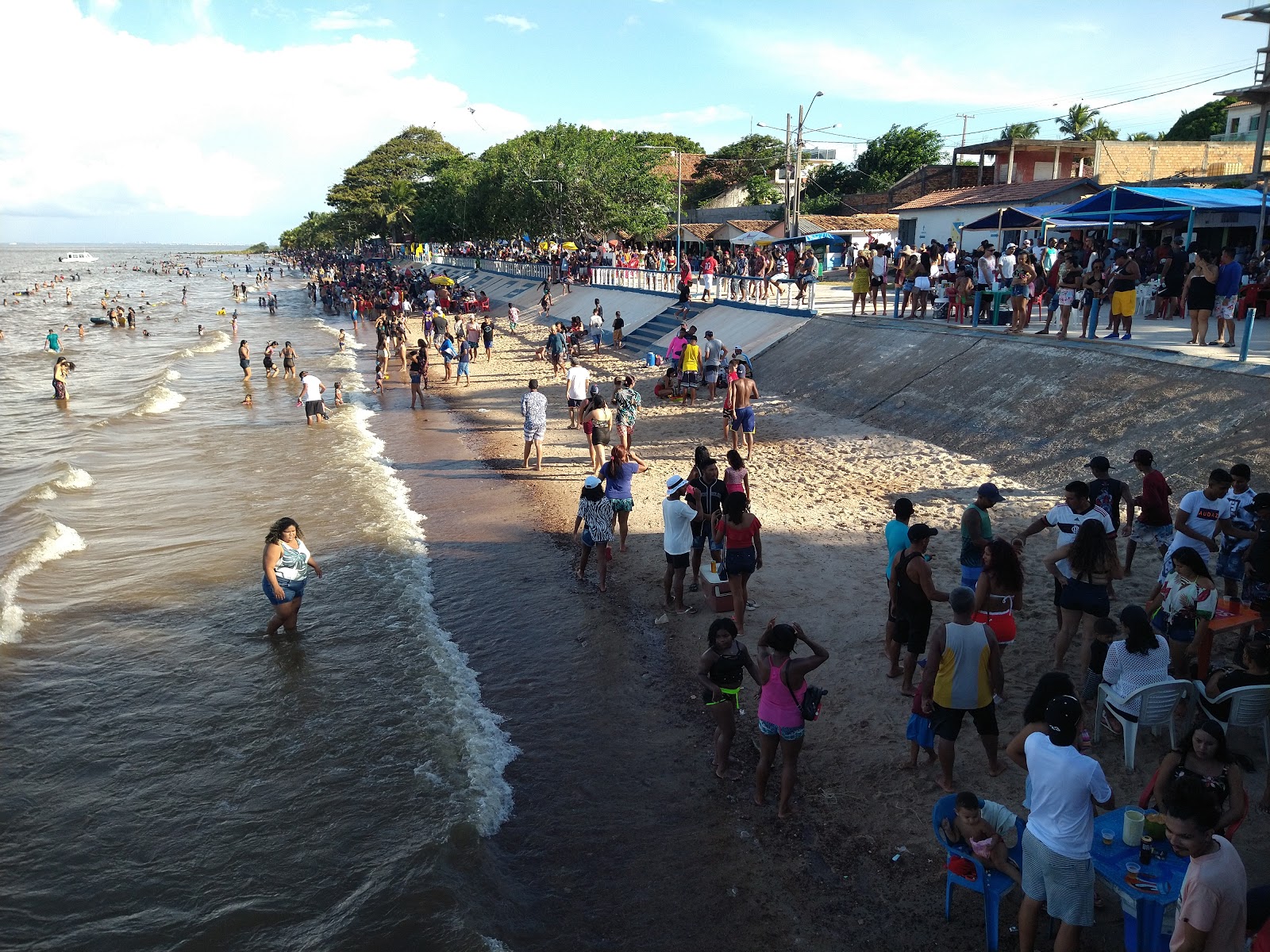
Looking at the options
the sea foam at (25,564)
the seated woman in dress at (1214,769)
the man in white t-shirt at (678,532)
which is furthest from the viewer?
the sea foam at (25,564)

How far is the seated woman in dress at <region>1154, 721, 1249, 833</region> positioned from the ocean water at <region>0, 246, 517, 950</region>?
171 inches

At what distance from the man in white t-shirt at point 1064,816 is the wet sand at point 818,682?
0.72 m

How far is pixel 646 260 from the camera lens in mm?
39906

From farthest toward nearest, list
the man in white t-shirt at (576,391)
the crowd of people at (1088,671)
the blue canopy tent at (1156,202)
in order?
1. the man in white t-shirt at (576,391)
2. the blue canopy tent at (1156,202)
3. the crowd of people at (1088,671)

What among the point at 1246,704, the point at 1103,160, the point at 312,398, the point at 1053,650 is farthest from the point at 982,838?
the point at 1103,160

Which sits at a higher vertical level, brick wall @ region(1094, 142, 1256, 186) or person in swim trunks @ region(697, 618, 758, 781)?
brick wall @ region(1094, 142, 1256, 186)

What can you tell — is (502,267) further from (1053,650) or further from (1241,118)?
(1053,650)

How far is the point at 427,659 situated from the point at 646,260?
3316 centimetres

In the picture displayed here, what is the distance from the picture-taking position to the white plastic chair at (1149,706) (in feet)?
18.7

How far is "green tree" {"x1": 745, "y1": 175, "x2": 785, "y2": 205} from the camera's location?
5958cm

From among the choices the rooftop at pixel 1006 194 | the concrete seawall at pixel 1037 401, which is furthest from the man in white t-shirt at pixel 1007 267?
the rooftop at pixel 1006 194

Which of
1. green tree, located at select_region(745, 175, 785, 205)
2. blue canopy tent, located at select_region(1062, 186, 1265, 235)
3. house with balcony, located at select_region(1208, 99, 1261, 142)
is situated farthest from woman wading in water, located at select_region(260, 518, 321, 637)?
house with balcony, located at select_region(1208, 99, 1261, 142)

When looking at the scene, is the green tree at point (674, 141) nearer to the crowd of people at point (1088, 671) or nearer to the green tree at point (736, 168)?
the green tree at point (736, 168)

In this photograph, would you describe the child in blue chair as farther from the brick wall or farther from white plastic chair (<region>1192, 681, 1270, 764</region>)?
the brick wall
